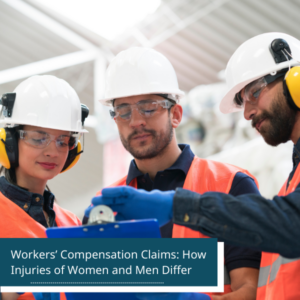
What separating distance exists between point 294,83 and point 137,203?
119 cm

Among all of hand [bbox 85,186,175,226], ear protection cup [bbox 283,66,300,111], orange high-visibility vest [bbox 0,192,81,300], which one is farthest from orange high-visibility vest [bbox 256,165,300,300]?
orange high-visibility vest [bbox 0,192,81,300]

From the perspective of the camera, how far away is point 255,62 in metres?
2.51

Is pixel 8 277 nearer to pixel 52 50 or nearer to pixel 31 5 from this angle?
pixel 31 5

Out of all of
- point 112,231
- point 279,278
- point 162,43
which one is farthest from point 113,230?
point 162,43

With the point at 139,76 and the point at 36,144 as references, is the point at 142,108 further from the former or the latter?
the point at 36,144

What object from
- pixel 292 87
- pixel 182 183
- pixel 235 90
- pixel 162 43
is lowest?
pixel 182 183

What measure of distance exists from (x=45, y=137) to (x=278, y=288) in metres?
1.72

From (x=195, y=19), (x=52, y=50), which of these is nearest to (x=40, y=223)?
(x=195, y=19)

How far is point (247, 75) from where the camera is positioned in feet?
8.27

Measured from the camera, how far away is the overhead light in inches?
432

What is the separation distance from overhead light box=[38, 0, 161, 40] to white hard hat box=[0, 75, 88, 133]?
8615 millimetres

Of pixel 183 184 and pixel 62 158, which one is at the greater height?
pixel 62 158

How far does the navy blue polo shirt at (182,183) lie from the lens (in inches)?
89.6

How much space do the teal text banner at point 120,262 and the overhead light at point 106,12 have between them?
33.2ft
